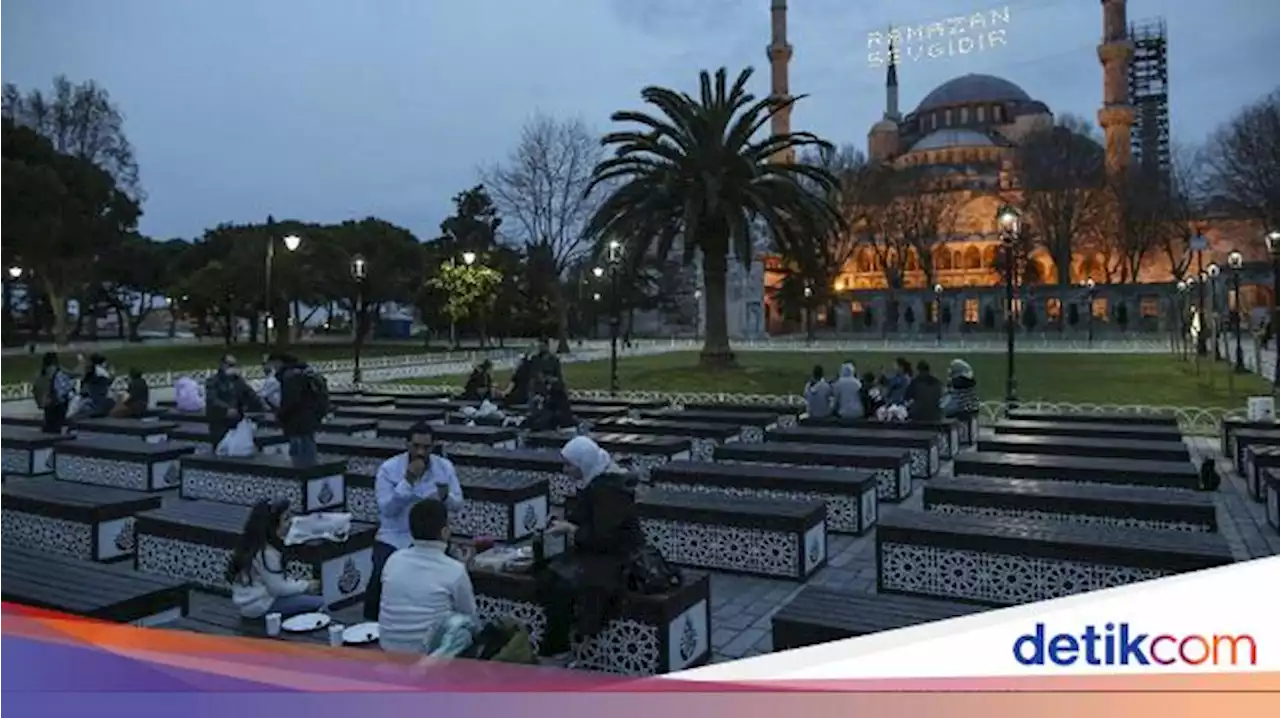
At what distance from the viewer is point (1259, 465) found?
9945 millimetres

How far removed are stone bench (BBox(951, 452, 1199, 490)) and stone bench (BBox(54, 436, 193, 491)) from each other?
9.74 metres

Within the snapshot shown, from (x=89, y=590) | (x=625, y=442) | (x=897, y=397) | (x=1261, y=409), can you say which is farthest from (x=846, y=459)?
(x=1261, y=409)

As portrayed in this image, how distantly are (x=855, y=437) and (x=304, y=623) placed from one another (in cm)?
802

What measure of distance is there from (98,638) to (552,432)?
910 cm

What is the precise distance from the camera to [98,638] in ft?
13.0

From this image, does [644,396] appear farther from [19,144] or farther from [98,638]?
[98,638]

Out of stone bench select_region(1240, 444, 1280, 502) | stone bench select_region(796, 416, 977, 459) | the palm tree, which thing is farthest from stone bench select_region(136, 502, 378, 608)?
the palm tree

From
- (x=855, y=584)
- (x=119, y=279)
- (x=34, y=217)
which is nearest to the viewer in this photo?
(x=855, y=584)

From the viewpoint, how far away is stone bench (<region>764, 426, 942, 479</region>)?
11688 mm

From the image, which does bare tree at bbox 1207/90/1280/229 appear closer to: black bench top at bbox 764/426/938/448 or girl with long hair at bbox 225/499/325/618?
black bench top at bbox 764/426/938/448

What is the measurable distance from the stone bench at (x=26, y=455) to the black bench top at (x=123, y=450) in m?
0.58

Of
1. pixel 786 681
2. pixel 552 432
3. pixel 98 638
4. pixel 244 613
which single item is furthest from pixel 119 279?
pixel 786 681

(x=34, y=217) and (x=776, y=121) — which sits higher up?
(x=776, y=121)

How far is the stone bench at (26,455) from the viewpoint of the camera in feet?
41.0
